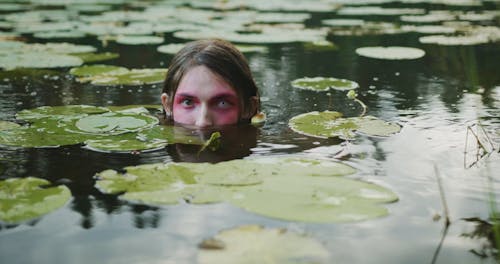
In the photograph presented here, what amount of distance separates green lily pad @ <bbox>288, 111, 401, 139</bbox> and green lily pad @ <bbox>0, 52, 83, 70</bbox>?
75.4 inches

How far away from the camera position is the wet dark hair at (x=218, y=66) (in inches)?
86.0

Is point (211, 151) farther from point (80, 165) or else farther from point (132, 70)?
point (132, 70)

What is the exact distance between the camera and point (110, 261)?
3.61ft

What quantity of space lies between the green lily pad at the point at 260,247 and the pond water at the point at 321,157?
0.12ft

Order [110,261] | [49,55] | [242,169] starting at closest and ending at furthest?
1. [110,261]
2. [242,169]
3. [49,55]

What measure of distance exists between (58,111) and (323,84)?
1.37 metres

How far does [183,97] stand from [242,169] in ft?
2.33

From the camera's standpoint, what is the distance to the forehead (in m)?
→ 2.11

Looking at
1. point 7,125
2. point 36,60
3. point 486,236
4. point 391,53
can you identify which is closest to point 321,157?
point 486,236

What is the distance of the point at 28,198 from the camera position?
1.38 meters

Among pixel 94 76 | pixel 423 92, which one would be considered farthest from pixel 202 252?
pixel 94 76

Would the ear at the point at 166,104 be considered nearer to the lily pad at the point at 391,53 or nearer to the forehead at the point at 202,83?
the forehead at the point at 202,83

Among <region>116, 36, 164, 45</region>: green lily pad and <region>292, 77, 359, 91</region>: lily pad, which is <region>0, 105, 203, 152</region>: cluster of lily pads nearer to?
<region>292, 77, 359, 91</region>: lily pad

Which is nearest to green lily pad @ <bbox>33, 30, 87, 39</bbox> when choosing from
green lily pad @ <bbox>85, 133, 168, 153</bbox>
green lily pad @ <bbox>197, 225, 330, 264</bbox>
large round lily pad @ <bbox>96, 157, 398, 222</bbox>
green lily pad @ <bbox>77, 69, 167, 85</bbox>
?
green lily pad @ <bbox>77, 69, 167, 85</bbox>
